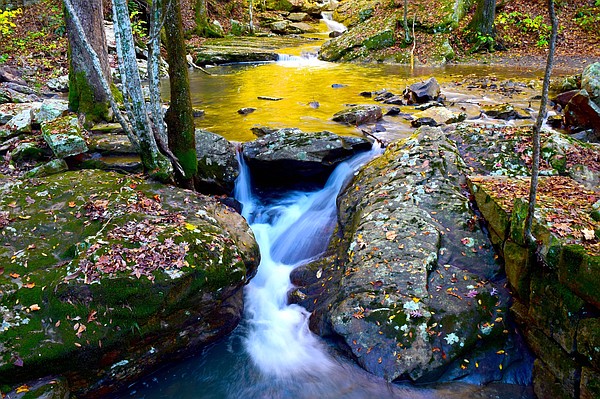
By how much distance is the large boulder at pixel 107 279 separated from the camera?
4.03 m

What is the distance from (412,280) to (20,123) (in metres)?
7.94

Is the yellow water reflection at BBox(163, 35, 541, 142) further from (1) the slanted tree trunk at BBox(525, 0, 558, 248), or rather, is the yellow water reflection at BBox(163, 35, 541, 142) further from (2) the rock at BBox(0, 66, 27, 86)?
(1) the slanted tree trunk at BBox(525, 0, 558, 248)

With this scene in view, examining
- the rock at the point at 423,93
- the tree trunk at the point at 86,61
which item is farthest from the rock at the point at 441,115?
the tree trunk at the point at 86,61

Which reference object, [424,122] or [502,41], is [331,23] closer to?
A: [502,41]

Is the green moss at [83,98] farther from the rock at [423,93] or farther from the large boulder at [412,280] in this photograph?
the rock at [423,93]

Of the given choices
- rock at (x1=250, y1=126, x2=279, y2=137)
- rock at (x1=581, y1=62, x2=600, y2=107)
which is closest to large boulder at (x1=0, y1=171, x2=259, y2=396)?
rock at (x1=250, y1=126, x2=279, y2=137)

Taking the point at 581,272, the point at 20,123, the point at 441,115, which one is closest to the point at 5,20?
the point at 20,123

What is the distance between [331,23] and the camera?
128 feet

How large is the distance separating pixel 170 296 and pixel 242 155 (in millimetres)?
4710

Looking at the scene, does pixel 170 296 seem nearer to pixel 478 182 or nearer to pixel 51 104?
pixel 478 182

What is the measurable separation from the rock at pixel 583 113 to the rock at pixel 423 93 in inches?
166

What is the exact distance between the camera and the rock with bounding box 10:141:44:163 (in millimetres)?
7039

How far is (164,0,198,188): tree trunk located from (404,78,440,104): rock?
8621 mm

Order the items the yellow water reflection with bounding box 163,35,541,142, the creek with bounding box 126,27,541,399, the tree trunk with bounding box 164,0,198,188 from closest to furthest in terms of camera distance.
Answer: the creek with bounding box 126,27,541,399 → the tree trunk with bounding box 164,0,198,188 → the yellow water reflection with bounding box 163,35,541,142
